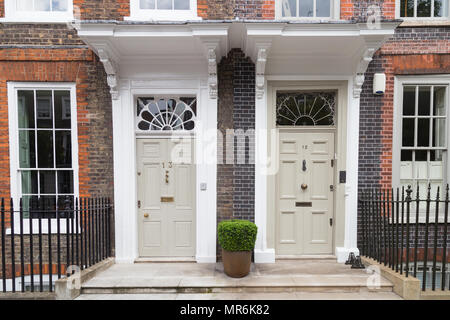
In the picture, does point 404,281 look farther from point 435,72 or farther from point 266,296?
point 435,72

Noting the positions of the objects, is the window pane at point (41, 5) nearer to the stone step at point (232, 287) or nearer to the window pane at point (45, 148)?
the window pane at point (45, 148)

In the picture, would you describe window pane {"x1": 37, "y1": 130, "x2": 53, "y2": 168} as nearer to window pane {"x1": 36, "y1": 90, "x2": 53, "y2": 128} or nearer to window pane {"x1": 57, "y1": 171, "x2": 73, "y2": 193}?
window pane {"x1": 36, "y1": 90, "x2": 53, "y2": 128}

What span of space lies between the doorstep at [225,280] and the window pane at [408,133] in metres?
2.50

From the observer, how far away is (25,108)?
16.1 feet

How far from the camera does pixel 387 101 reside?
475cm

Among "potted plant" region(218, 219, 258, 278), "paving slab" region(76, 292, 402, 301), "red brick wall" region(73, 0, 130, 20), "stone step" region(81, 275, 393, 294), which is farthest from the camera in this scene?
"red brick wall" region(73, 0, 130, 20)

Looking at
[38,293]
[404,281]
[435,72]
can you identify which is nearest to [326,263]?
[404,281]

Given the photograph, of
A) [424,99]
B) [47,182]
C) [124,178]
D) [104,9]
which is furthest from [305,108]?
[47,182]

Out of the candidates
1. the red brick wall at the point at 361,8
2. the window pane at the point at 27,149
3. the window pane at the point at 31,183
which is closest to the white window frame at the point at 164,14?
the red brick wall at the point at 361,8

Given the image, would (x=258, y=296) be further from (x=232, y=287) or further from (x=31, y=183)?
(x=31, y=183)

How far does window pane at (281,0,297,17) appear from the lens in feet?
15.9

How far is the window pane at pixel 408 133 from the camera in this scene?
16.1ft

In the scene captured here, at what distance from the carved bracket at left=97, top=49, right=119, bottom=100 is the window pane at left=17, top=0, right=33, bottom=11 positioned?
76.1 inches

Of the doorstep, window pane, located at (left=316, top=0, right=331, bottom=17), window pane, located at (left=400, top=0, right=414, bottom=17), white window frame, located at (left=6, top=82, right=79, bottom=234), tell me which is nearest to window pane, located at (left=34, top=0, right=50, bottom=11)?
white window frame, located at (left=6, top=82, right=79, bottom=234)
